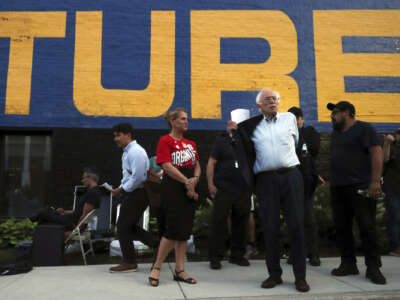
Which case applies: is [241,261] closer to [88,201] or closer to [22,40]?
[88,201]

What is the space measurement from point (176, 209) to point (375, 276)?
2367 millimetres

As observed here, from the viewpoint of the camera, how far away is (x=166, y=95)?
316 inches

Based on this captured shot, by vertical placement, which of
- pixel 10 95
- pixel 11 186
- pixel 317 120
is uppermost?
pixel 10 95

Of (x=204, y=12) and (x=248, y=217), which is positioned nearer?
(x=248, y=217)

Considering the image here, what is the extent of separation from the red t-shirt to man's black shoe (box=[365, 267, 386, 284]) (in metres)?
2.37

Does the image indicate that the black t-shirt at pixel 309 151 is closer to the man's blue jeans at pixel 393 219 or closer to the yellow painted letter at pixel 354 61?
the man's blue jeans at pixel 393 219

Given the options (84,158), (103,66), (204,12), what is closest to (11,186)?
(84,158)

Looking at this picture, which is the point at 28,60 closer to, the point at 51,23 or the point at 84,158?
the point at 51,23

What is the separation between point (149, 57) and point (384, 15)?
6.36 m

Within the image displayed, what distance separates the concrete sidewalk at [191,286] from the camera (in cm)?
Result: 325

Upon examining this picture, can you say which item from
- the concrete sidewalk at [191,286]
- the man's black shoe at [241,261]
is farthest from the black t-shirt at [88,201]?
the man's black shoe at [241,261]

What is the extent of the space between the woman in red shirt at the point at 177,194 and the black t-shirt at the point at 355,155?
1758 mm

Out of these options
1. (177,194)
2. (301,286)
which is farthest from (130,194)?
(301,286)

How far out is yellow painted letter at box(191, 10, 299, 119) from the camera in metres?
8.08
